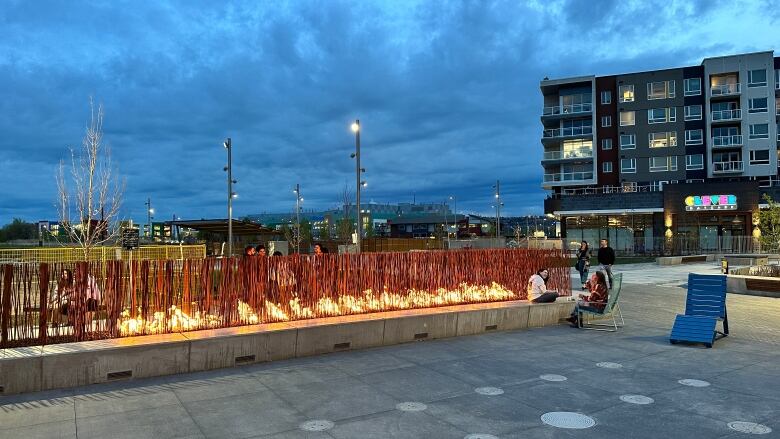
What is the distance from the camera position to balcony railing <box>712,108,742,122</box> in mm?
58125

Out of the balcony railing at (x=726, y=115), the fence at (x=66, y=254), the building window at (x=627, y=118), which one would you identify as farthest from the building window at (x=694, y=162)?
the fence at (x=66, y=254)

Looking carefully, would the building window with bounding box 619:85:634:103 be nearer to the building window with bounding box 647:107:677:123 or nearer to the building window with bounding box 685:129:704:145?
the building window with bounding box 647:107:677:123

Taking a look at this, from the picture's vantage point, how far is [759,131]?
58.2m

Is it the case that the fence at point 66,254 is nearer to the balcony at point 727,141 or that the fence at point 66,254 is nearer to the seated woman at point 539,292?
the seated woman at point 539,292

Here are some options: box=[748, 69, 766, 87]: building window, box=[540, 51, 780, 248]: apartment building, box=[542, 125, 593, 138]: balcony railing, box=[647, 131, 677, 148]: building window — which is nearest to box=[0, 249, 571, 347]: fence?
box=[540, 51, 780, 248]: apartment building

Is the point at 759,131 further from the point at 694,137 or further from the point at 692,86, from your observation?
the point at 692,86

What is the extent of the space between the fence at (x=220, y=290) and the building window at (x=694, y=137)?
57115 millimetres

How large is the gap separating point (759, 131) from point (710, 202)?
1451 cm

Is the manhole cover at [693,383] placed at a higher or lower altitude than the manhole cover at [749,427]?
lower

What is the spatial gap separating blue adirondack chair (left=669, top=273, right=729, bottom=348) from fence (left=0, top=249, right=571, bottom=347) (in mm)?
3934

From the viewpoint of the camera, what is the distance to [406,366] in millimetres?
8219

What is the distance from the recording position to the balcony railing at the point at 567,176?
210 ft

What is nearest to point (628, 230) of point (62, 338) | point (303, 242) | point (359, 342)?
point (303, 242)

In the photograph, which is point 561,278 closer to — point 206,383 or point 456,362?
point 456,362
